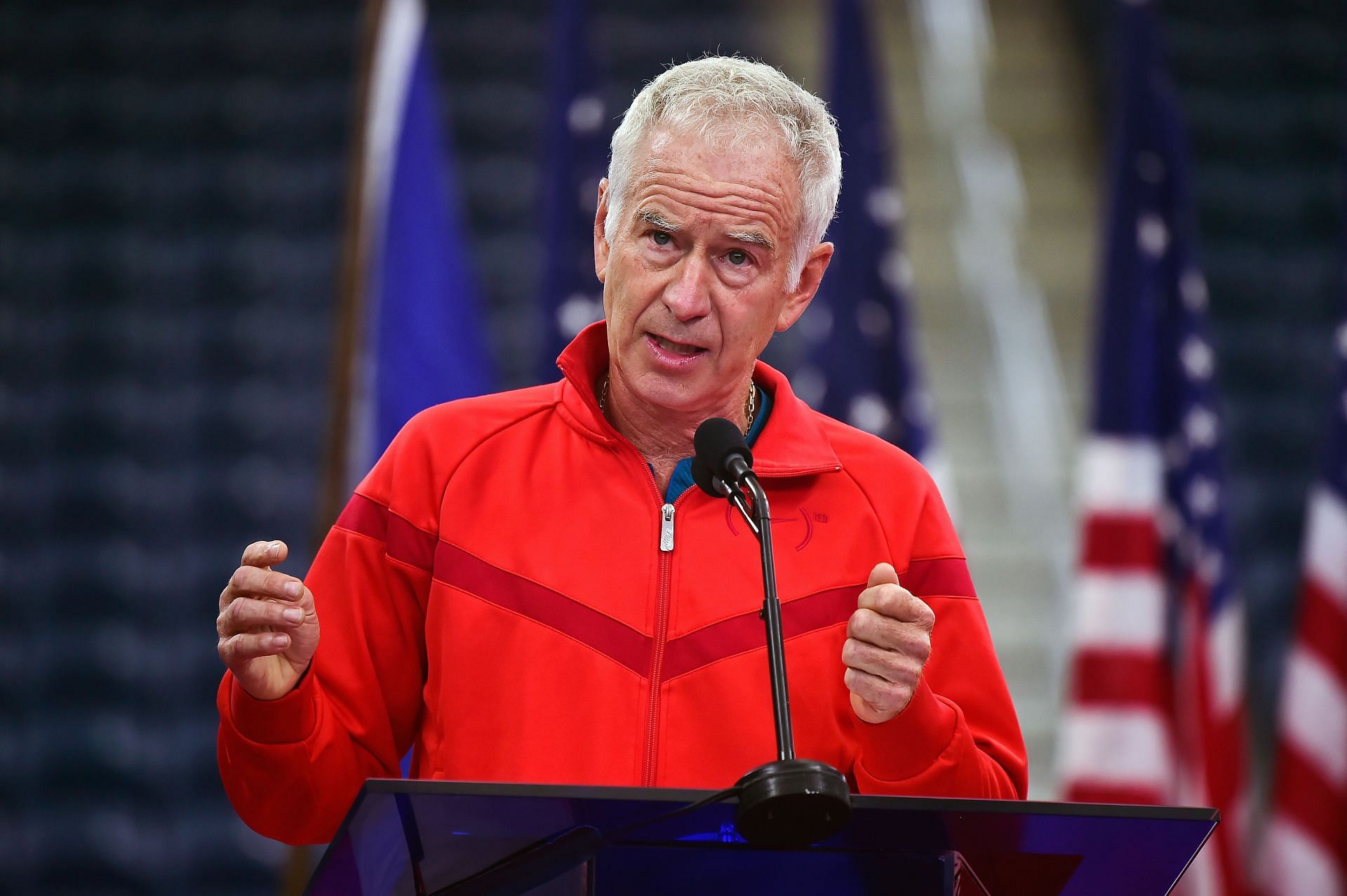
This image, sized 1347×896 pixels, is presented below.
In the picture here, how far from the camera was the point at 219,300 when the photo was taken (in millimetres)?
4289

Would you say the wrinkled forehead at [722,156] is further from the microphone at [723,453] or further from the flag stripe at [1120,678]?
the flag stripe at [1120,678]

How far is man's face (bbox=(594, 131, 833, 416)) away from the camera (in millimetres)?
1500

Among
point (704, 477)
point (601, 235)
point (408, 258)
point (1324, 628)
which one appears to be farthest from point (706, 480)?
point (1324, 628)

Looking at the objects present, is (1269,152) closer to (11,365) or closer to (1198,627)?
(1198,627)

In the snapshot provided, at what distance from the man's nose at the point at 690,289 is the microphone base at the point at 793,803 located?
24.5 inches

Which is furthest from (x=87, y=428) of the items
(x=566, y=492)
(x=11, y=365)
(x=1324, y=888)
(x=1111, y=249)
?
(x=1324, y=888)

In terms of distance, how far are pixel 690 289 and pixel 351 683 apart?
1.66 feet

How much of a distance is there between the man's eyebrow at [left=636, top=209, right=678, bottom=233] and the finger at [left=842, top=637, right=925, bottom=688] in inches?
20.3

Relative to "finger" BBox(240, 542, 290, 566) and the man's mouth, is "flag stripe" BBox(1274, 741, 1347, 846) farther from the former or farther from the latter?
"finger" BBox(240, 542, 290, 566)

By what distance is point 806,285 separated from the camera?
1.69 metres

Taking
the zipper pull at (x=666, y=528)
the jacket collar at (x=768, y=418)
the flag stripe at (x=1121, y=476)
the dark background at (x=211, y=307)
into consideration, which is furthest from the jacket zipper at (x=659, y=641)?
the dark background at (x=211, y=307)

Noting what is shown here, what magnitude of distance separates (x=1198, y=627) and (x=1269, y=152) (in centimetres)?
195

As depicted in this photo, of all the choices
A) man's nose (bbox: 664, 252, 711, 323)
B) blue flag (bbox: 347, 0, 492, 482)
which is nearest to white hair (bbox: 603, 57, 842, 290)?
man's nose (bbox: 664, 252, 711, 323)

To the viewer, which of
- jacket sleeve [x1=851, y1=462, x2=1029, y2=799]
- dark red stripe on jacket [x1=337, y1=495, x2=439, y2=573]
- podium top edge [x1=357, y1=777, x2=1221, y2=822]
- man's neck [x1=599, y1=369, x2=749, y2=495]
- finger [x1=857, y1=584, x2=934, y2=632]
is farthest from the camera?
man's neck [x1=599, y1=369, x2=749, y2=495]
